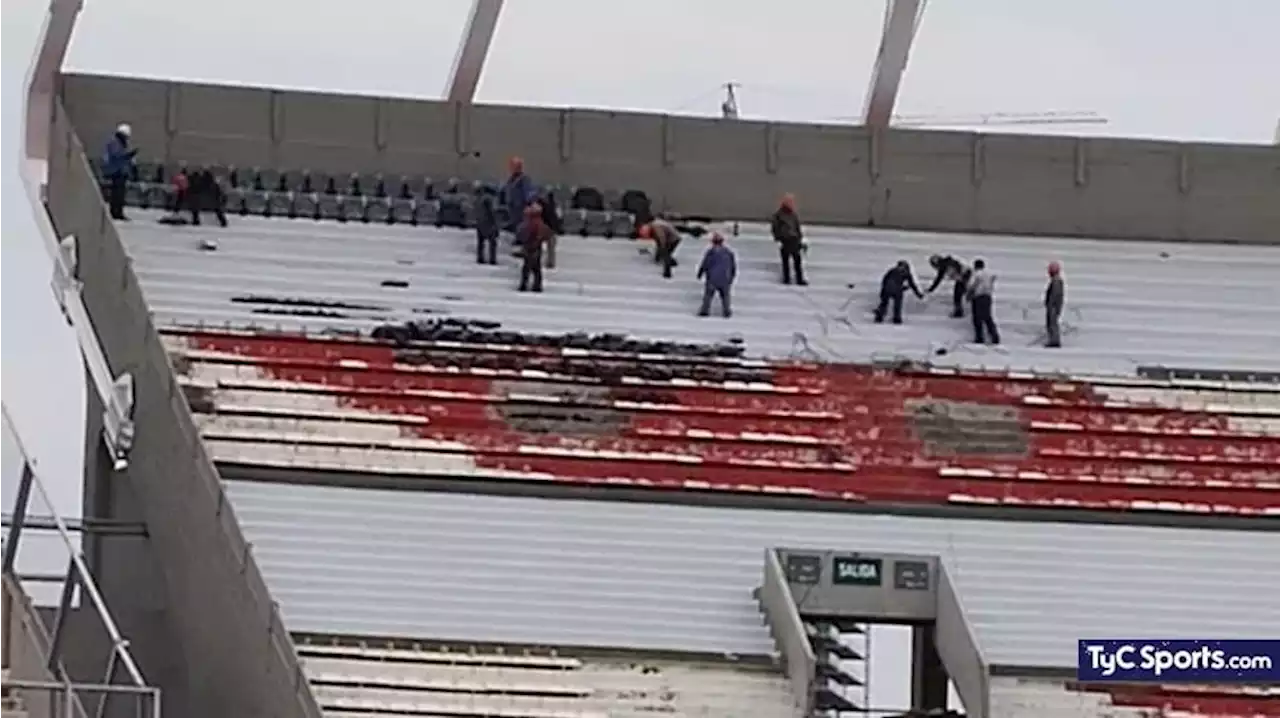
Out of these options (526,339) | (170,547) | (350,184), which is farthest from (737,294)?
(170,547)

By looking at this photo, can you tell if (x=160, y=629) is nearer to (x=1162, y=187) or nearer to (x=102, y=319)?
(x=102, y=319)

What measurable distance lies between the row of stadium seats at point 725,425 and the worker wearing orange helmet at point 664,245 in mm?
1774

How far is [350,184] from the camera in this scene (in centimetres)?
2806

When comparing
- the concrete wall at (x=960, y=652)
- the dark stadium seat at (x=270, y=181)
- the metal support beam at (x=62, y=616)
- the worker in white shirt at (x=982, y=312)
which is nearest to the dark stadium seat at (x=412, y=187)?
the dark stadium seat at (x=270, y=181)

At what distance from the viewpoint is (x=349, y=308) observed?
25.8m

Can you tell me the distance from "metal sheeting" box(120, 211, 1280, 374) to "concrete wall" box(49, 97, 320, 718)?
1.92 ft

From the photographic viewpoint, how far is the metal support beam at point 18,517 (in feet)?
52.9

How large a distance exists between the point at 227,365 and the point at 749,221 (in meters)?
6.23

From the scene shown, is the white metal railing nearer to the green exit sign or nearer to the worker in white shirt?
the green exit sign

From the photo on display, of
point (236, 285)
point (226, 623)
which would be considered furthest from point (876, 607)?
point (236, 285)

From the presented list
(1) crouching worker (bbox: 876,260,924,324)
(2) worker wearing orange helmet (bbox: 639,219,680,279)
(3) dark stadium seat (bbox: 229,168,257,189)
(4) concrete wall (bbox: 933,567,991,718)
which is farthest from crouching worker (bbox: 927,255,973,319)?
(3) dark stadium seat (bbox: 229,168,257,189)

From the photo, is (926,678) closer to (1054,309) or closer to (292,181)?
(1054,309)

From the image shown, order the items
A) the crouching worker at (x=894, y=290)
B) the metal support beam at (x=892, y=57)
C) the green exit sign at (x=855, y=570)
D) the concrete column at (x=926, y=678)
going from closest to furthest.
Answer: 1. the green exit sign at (x=855, y=570)
2. the concrete column at (x=926, y=678)
3. the crouching worker at (x=894, y=290)
4. the metal support beam at (x=892, y=57)

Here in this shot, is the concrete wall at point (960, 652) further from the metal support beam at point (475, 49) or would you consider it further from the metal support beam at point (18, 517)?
the metal support beam at point (475, 49)
